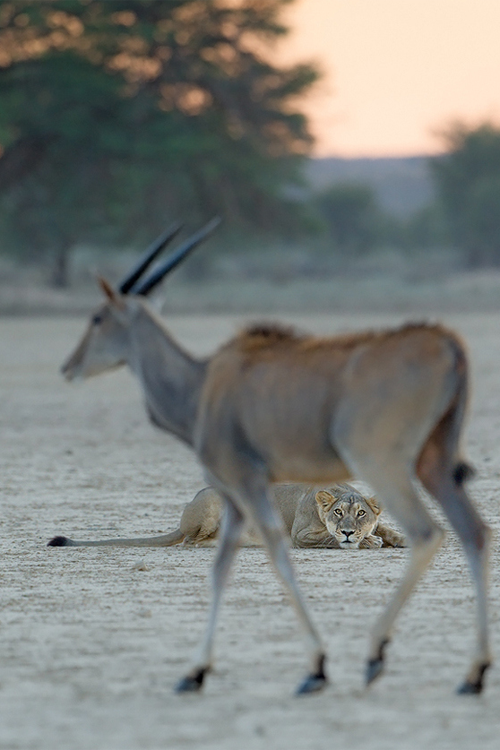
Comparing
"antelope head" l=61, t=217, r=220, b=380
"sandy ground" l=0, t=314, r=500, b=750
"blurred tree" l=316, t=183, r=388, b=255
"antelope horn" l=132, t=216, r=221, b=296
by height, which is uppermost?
"blurred tree" l=316, t=183, r=388, b=255

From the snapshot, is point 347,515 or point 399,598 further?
point 347,515

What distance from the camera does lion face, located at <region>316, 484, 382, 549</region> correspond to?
7.70 meters

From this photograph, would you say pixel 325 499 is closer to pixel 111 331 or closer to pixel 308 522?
pixel 308 522

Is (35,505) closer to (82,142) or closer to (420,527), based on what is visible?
(420,527)

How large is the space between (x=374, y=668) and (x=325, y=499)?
9.16ft

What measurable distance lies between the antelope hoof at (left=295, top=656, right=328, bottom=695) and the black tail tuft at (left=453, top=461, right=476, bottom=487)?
0.78 meters

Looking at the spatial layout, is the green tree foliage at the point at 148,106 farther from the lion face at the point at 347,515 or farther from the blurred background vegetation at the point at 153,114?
the lion face at the point at 347,515

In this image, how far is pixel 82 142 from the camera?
4031 cm

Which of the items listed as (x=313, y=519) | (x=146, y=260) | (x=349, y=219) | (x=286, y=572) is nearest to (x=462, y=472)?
(x=286, y=572)

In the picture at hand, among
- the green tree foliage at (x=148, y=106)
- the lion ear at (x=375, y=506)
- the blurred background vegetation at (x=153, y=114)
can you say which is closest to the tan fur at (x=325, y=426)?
the lion ear at (x=375, y=506)

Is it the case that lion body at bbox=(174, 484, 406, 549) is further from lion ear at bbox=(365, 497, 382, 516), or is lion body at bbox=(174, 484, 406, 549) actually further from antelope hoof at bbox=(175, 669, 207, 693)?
antelope hoof at bbox=(175, 669, 207, 693)

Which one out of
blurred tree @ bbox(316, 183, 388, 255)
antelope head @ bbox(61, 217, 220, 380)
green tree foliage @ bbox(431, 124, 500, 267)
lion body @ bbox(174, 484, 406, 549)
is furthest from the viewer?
blurred tree @ bbox(316, 183, 388, 255)

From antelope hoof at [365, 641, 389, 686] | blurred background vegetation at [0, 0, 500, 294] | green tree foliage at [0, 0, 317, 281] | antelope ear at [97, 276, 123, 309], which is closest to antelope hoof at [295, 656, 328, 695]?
antelope hoof at [365, 641, 389, 686]

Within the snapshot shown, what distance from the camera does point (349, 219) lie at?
79875mm
